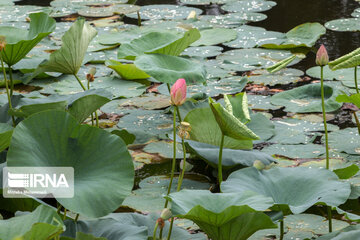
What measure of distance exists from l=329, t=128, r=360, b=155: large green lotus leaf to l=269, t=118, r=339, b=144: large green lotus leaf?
5 centimetres

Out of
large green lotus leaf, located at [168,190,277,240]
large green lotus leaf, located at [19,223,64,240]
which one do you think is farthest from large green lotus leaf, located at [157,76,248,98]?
large green lotus leaf, located at [19,223,64,240]

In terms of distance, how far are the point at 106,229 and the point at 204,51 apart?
1.96m

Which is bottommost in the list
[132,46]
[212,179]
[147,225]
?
[212,179]

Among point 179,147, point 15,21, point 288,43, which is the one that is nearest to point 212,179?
point 179,147

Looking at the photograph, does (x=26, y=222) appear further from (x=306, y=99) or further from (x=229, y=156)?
(x=306, y=99)

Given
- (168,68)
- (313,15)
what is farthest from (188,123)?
(313,15)

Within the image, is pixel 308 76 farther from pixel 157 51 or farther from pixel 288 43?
pixel 157 51

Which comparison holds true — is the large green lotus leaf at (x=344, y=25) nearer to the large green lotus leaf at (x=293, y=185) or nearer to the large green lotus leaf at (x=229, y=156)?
the large green lotus leaf at (x=229, y=156)

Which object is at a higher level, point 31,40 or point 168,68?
point 31,40

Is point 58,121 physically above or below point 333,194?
above

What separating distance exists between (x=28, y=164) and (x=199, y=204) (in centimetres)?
40

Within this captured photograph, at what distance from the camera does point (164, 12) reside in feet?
13.3

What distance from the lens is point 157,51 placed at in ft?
7.34

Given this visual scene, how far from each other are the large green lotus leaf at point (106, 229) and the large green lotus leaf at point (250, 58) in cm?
166
